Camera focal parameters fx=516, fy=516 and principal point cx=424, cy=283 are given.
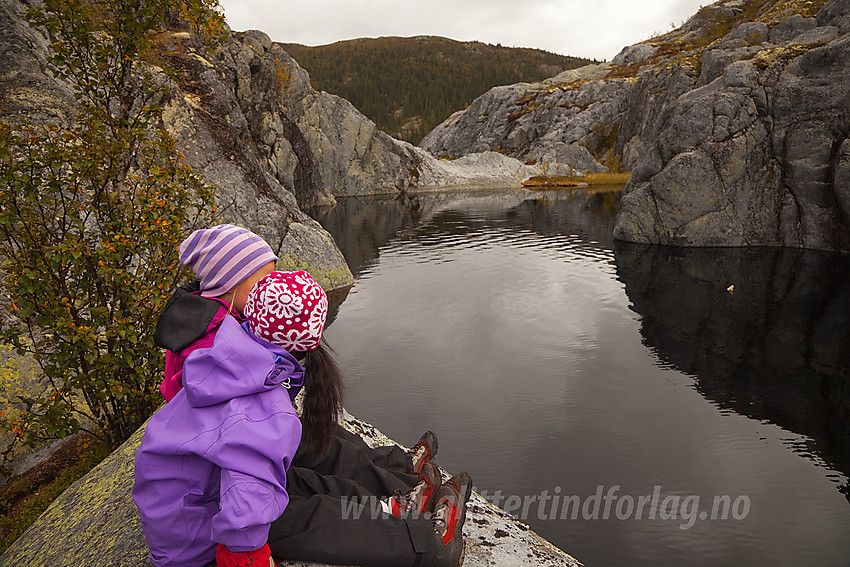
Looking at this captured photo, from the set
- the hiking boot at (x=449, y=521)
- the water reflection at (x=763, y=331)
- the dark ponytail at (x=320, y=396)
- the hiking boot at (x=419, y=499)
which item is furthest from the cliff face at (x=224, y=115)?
the water reflection at (x=763, y=331)

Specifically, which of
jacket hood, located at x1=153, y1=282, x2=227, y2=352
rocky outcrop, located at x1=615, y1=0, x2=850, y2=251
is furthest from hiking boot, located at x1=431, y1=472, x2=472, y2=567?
rocky outcrop, located at x1=615, y1=0, x2=850, y2=251

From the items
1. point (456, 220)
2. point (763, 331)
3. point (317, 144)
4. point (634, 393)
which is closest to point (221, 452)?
point (634, 393)

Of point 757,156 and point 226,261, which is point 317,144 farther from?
point 226,261

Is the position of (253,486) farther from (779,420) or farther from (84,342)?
(779,420)

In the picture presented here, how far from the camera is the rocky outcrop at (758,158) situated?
790 inches

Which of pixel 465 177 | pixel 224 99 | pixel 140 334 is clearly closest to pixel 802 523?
pixel 140 334

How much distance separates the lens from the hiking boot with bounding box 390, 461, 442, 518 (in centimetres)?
387

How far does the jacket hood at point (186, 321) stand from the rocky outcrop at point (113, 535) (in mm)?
1725

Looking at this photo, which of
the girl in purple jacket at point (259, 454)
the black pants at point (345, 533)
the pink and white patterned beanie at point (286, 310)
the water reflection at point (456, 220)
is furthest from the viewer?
the water reflection at point (456, 220)

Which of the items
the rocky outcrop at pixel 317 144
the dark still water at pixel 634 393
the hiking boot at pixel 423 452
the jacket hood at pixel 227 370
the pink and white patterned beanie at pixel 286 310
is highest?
the rocky outcrop at pixel 317 144

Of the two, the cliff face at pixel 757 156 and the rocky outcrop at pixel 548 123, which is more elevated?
the rocky outcrop at pixel 548 123

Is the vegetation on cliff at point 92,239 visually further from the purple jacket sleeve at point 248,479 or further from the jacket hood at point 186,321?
the purple jacket sleeve at point 248,479

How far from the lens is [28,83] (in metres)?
8.65

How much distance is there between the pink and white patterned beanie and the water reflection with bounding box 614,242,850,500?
695 centimetres
